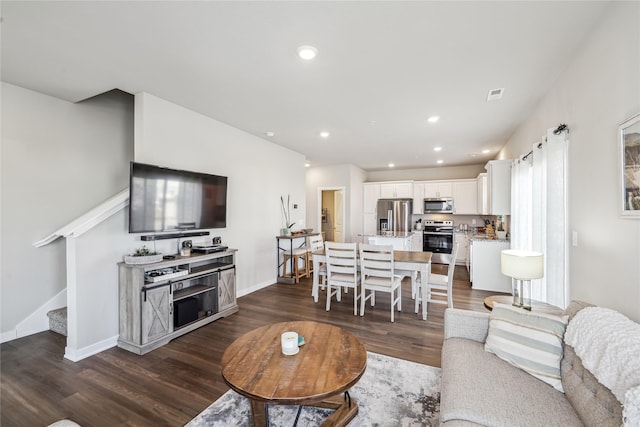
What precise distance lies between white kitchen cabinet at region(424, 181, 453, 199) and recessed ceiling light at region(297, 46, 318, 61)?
6.27 metres

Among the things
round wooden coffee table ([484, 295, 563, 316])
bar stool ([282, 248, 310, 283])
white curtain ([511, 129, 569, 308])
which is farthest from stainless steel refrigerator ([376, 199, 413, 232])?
round wooden coffee table ([484, 295, 563, 316])

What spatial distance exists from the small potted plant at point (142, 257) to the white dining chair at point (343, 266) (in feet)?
6.87

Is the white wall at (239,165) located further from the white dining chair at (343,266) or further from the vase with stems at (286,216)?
the white dining chair at (343,266)

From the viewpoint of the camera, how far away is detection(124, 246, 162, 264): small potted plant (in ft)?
9.23

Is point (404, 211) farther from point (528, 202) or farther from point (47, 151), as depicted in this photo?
point (47, 151)

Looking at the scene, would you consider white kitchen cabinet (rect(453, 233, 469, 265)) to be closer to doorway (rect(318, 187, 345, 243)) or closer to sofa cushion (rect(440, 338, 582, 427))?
doorway (rect(318, 187, 345, 243))


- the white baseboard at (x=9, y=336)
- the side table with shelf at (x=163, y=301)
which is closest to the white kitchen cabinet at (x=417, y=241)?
the side table with shelf at (x=163, y=301)

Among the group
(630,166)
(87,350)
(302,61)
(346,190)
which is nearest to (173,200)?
(87,350)

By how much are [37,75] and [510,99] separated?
5250 millimetres

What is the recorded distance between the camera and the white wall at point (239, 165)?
128 inches

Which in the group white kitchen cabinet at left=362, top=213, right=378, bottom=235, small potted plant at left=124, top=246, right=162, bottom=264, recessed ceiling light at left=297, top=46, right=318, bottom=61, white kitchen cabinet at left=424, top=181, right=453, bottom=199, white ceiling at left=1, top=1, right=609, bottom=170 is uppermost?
white ceiling at left=1, top=1, right=609, bottom=170

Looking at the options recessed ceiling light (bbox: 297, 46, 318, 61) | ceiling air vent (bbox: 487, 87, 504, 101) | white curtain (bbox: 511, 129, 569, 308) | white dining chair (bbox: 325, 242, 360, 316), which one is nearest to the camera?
recessed ceiling light (bbox: 297, 46, 318, 61)

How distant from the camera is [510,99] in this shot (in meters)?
3.30

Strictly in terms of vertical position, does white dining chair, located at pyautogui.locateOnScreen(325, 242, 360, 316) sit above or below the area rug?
above
